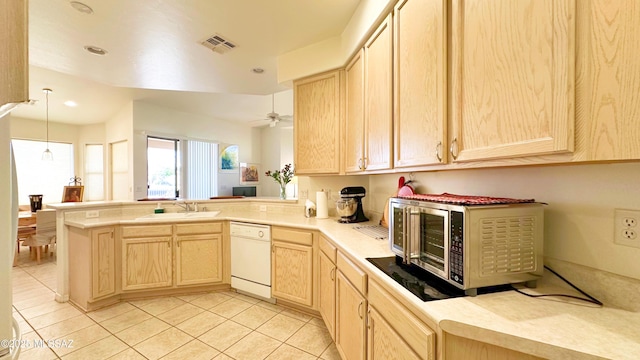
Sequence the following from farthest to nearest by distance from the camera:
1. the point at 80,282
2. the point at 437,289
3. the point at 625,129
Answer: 1. the point at 80,282
2. the point at 437,289
3. the point at 625,129

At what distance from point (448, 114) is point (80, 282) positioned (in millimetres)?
3635

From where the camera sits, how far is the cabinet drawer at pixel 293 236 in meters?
2.33

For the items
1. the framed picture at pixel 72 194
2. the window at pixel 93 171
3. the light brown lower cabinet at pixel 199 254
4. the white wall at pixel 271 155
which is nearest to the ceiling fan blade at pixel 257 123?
the white wall at pixel 271 155

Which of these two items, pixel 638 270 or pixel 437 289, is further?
pixel 437 289

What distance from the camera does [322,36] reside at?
8.02 feet

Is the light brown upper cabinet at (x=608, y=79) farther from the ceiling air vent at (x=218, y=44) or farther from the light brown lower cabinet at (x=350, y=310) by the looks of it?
the ceiling air vent at (x=218, y=44)

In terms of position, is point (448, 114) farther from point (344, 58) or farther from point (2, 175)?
point (2, 175)

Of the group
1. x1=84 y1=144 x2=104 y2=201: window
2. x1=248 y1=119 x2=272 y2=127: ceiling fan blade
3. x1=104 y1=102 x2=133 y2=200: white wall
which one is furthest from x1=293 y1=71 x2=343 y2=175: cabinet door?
x1=84 y1=144 x2=104 y2=201: window

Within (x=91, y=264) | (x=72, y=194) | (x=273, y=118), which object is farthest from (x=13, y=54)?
(x=72, y=194)

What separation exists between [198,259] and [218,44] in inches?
90.1

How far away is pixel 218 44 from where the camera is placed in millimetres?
Answer: 2494

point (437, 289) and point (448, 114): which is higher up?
point (448, 114)

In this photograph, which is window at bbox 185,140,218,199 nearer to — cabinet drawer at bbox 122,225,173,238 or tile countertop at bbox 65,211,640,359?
cabinet drawer at bbox 122,225,173,238

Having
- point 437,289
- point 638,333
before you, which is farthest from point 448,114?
point 638,333
